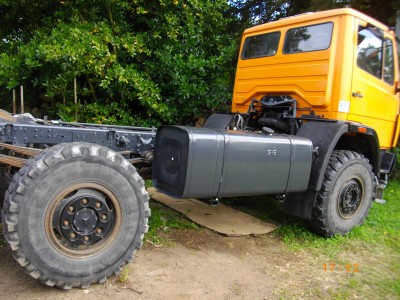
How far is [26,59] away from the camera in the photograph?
20.8 ft

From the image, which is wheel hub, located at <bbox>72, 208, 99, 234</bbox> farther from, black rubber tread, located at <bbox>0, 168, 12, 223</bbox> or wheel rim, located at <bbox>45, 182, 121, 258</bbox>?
black rubber tread, located at <bbox>0, 168, 12, 223</bbox>

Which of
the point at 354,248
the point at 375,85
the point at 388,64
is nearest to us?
the point at 354,248

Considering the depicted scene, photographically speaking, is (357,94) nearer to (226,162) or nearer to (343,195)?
(343,195)

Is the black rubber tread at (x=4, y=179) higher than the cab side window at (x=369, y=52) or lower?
lower

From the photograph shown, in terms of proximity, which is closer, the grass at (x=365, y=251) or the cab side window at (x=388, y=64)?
the grass at (x=365, y=251)

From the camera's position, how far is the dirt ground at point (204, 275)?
297cm

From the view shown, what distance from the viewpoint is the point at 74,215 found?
2947mm

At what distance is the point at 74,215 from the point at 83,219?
0.08m

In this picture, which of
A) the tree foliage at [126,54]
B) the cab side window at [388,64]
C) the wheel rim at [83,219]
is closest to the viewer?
the wheel rim at [83,219]

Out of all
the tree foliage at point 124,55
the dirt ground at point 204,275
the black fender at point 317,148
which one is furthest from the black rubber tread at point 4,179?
the black fender at point 317,148

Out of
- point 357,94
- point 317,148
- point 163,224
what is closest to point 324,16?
point 357,94

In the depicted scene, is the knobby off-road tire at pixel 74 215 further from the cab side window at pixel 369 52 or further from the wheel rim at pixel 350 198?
the cab side window at pixel 369 52

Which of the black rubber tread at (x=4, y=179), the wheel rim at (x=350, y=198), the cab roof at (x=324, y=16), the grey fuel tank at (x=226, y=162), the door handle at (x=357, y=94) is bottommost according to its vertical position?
the wheel rim at (x=350, y=198)

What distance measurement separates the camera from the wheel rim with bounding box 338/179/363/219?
4.66m
